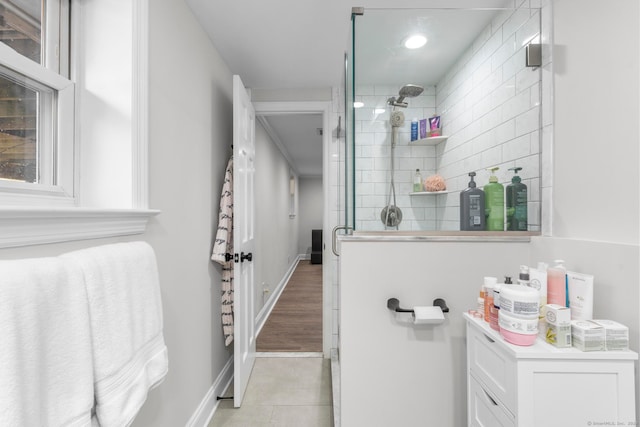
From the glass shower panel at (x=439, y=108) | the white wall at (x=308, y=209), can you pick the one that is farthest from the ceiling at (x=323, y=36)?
the white wall at (x=308, y=209)

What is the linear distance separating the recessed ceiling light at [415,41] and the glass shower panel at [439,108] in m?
0.02

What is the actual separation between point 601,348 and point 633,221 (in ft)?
1.22

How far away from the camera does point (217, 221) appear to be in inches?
76.0

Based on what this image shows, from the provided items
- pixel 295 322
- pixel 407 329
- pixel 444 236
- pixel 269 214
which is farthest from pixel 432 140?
pixel 269 214

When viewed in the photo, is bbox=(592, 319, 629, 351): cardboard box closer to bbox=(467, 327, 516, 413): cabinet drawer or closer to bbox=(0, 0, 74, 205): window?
bbox=(467, 327, 516, 413): cabinet drawer

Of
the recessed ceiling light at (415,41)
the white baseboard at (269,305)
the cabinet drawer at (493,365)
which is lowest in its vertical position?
the white baseboard at (269,305)

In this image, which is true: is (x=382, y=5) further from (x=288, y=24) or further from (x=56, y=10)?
(x=56, y=10)

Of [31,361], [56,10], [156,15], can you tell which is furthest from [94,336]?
[156,15]

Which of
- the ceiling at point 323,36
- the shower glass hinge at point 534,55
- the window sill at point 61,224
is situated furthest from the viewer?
the ceiling at point 323,36

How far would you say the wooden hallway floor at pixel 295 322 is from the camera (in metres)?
2.69

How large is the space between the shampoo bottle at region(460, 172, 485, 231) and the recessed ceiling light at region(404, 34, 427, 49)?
658 mm

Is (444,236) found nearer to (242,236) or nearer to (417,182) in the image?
(417,182)

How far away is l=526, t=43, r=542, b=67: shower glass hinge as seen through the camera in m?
1.18

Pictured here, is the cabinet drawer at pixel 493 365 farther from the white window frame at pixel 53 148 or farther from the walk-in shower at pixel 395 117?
the white window frame at pixel 53 148
